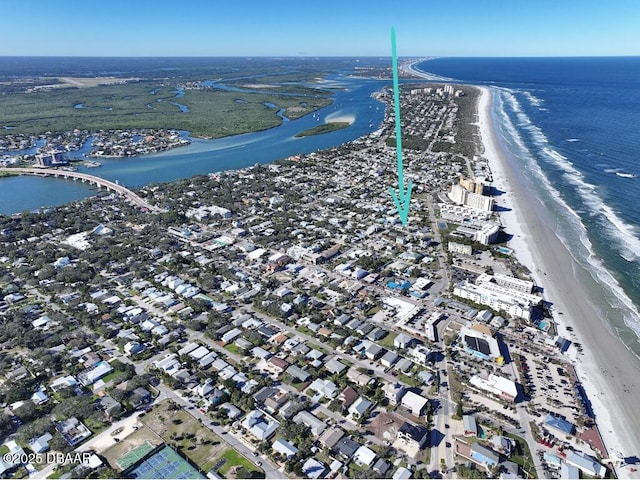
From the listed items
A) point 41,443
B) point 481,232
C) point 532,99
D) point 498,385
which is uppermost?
point 532,99

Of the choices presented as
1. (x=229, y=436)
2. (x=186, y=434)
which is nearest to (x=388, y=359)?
(x=229, y=436)

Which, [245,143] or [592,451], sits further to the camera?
[245,143]

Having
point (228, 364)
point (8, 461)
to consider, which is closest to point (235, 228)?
point (228, 364)

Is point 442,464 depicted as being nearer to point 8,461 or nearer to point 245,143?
point 8,461

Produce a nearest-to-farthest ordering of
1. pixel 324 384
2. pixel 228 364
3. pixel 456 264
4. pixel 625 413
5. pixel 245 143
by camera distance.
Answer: pixel 625 413, pixel 324 384, pixel 228 364, pixel 456 264, pixel 245 143

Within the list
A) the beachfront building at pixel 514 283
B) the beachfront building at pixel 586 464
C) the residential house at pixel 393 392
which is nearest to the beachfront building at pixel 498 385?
the beachfront building at pixel 586 464

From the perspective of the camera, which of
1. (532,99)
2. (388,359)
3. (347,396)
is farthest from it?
(532,99)

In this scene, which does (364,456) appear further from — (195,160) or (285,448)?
(195,160)
